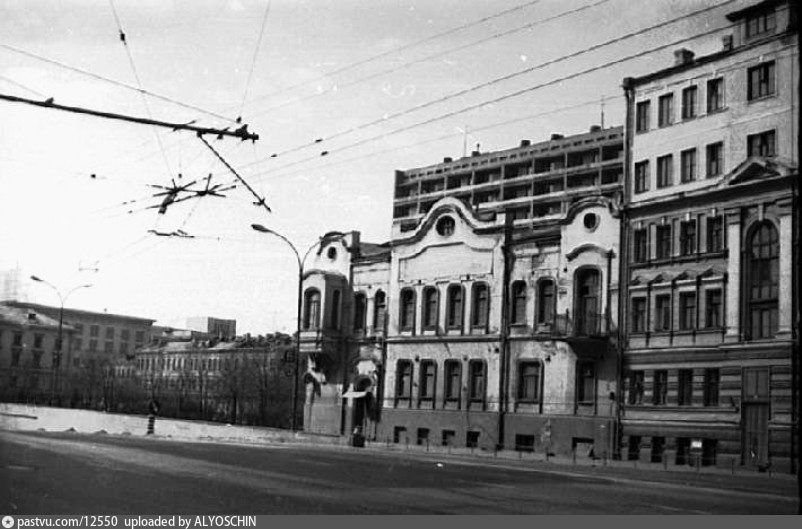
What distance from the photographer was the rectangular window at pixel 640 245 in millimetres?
34656

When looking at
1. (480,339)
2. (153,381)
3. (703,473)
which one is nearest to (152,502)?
(703,473)

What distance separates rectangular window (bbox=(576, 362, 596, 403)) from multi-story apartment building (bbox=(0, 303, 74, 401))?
67.7 ft

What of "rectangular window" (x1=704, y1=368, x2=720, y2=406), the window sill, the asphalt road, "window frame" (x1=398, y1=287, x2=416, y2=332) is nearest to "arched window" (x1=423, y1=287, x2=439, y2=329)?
"window frame" (x1=398, y1=287, x2=416, y2=332)

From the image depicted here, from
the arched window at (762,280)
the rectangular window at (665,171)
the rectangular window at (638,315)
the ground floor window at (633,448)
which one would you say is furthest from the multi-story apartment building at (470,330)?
the arched window at (762,280)

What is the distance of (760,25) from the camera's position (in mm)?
26516

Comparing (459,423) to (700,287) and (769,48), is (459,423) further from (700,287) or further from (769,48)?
(769,48)

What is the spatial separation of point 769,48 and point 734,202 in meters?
4.74

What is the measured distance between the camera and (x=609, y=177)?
246 ft

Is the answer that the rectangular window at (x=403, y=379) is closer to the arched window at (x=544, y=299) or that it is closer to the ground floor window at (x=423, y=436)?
the ground floor window at (x=423, y=436)

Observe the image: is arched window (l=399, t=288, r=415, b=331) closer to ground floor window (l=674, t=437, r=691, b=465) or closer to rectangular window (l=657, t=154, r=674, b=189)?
rectangular window (l=657, t=154, r=674, b=189)

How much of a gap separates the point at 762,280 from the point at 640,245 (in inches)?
289

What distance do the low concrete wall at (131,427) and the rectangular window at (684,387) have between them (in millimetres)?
15045

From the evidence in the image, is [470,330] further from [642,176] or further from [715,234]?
[715,234]

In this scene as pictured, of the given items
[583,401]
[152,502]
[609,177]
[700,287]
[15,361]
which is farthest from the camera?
[609,177]
